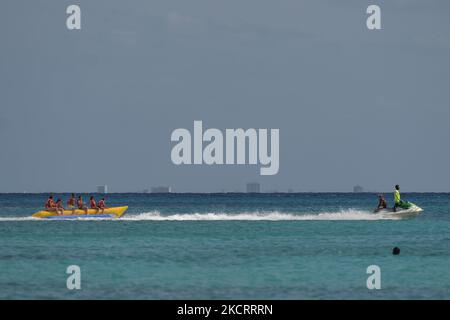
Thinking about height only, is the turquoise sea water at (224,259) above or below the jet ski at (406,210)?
below

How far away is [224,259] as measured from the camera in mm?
32281

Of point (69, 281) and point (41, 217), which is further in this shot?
point (41, 217)

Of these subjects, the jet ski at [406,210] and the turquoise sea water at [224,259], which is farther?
the jet ski at [406,210]

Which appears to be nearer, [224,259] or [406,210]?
[224,259]

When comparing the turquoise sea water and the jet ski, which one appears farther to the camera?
the jet ski

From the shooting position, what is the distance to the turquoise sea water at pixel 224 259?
2455 cm

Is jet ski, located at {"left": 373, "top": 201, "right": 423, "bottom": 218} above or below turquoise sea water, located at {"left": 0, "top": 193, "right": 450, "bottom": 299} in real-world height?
above

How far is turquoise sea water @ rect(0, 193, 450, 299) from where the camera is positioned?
2455 cm

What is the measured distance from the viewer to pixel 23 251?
3544cm
